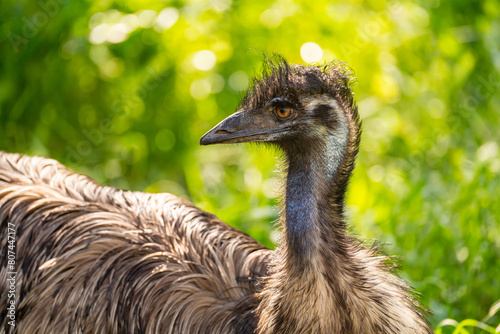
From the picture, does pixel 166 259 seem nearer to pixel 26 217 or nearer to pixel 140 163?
pixel 26 217

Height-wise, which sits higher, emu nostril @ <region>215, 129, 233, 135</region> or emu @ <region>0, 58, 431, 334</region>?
emu nostril @ <region>215, 129, 233, 135</region>

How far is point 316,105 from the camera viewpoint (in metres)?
3.11

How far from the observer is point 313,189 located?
3043 mm

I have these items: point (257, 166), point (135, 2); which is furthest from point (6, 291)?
point (135, 2)

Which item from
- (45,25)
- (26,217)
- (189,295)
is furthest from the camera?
(45,25)

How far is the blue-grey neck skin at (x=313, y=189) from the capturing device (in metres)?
2.98

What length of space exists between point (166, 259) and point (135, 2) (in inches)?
118

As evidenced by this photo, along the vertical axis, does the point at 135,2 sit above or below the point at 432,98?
above

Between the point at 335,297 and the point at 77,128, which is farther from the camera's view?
the point at 77,128

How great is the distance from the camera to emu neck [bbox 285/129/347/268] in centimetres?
298

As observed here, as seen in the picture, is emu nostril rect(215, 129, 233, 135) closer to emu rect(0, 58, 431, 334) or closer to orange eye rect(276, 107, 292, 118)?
Result: emu rect(0, 58, 431, 334)

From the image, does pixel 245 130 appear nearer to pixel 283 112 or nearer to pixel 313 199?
pixel 283 112

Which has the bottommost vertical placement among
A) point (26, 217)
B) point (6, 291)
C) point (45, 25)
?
point (6, 291)

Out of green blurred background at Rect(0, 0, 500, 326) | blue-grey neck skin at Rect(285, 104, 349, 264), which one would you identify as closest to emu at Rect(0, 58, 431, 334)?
blue-grey neck skin at Rect(285, 104, 349, 264)
